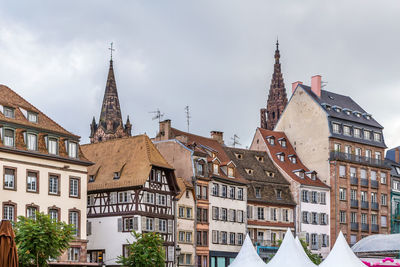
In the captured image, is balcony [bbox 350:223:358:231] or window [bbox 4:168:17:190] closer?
window [bbox 4:168:17:190]

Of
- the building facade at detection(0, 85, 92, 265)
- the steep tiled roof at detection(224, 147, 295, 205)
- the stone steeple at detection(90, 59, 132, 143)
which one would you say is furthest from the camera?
the stone steeple at detection(90, 59, 132, 143)

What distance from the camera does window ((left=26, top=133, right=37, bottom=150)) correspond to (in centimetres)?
5241

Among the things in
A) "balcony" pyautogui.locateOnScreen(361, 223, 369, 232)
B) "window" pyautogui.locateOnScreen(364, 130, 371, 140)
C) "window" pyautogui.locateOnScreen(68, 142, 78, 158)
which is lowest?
"balcony" pyautogui.locateOnScreen(361, 223, 369, 232)

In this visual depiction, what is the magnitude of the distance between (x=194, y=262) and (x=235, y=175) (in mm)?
9911

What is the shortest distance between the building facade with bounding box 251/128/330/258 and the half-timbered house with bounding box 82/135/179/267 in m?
17.5

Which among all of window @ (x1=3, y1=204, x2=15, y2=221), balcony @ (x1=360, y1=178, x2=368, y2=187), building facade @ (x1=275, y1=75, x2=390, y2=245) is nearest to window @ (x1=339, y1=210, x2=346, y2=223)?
building facade @ (x1=275, y1=75, x2=390, y2=245)

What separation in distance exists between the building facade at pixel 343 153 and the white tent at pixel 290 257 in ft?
115

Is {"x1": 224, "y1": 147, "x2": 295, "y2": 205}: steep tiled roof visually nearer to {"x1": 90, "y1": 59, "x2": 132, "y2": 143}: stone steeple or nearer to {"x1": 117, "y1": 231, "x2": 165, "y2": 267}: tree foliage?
{"x1": 117, "y1": 231, "x2": 165, "y2": 267}: tree foliage

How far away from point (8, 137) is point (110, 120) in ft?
187

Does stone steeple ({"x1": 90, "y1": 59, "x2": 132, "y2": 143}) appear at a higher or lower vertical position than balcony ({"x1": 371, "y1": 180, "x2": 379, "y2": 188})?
higher

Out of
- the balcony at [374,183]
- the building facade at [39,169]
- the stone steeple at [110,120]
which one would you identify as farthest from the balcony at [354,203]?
the stone steeple at [110,120]

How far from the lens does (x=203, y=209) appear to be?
223 ft

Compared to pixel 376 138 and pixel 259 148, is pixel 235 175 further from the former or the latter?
pixel 376 138

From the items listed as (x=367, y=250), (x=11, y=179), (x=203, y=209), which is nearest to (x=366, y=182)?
(x=367, y=250)
